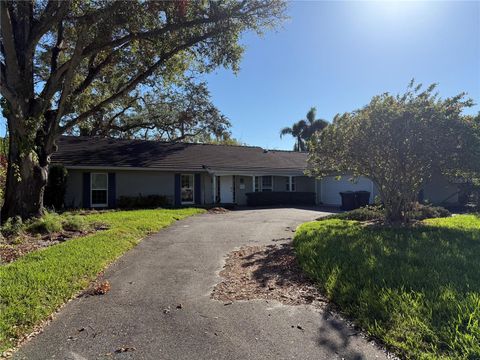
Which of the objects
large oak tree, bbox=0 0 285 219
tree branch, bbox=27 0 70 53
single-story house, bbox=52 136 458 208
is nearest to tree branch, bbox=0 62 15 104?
large oak tree, bbox=0 0 285 219

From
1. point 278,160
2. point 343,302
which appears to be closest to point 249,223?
point 343,302

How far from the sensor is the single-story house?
20.1 meters

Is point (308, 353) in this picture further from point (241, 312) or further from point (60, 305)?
point (60, 305)

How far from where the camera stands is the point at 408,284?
17.2 feet

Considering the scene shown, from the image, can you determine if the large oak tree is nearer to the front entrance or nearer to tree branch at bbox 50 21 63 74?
tree branch at bbox 50 21 63 74

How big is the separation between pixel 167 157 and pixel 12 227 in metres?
14.0

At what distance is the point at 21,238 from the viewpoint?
886cm

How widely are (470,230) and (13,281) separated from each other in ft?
34.6

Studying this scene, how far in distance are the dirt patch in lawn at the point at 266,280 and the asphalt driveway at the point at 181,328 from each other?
242 millimetres

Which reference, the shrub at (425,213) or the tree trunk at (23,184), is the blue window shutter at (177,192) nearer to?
the tree trunk at (23,184)

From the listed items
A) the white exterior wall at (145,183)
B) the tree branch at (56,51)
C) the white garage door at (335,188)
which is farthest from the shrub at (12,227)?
the white garage door at (335,188)

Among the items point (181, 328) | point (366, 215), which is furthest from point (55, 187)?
point (181, 328)

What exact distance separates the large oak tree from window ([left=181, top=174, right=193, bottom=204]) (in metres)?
8.72

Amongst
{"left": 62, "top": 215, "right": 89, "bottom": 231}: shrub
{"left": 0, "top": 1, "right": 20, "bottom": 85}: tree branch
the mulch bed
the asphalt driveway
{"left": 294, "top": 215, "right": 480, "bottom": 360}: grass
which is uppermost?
{"left": 0, "top": 1, "right": 20, "bottom": 85}: tree branch
